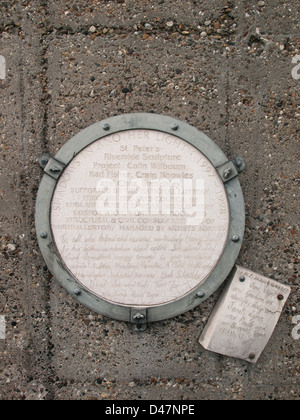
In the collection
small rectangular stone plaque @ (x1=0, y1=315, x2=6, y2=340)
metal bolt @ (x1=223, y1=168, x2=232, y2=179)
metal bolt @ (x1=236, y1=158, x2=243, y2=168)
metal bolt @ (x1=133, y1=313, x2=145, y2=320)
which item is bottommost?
small rectangular stone plaque @ (x1=0, y1=315, x2=6, y2=340)

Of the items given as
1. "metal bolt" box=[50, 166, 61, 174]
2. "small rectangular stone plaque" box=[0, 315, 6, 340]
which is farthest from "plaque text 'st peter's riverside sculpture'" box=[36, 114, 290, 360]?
"small rectangular stone plaque" box=[0, 315, 6, 340]

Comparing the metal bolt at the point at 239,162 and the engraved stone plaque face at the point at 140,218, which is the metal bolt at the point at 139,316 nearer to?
the engraved stone plaque face at the point at 140,218

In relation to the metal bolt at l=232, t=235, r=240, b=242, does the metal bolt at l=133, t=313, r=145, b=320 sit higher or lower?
lower

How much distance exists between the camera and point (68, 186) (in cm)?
218

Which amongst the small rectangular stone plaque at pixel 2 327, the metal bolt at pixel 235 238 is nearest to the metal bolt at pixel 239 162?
the metal bolt at pixel 235 238

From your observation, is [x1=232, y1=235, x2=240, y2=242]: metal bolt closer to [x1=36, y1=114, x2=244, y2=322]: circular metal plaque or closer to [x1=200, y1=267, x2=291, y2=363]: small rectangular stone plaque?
[x1=36, y1=114, x2=244, y2=322]: circular metal plaque

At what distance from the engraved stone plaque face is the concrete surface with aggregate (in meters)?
0.15

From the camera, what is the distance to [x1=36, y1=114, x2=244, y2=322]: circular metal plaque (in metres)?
2.18

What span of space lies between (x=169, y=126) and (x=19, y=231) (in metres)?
0.94

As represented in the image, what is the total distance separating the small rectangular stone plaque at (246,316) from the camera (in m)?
2.19

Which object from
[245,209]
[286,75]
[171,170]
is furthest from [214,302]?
[286,75]

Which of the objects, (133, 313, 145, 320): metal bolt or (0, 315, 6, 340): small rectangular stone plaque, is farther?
(0, 315, 6, 340): small rectangular stone plaque

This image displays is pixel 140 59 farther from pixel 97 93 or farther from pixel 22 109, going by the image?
pixel 22 109

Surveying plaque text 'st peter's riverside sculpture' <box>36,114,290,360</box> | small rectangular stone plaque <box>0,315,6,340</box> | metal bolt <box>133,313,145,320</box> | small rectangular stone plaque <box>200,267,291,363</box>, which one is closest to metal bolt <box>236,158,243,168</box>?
plaque text 'st peter's riverside sculpture' <box>36,114,290,360</box>
